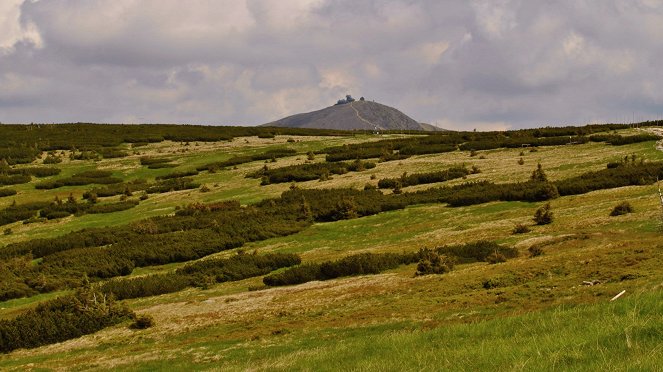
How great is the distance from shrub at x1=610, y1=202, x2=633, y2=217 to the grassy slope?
50 centimetres

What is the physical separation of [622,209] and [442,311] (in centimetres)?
1261

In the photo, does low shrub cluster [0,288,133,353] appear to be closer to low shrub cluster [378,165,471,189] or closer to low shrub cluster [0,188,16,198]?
low shrub cluster [378,165,471,189]

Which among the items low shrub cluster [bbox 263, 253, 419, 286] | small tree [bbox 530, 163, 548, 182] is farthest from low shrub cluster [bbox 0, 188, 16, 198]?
small tree [bbox 530, 163, 548, 182]

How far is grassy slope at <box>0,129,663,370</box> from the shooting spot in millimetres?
9906

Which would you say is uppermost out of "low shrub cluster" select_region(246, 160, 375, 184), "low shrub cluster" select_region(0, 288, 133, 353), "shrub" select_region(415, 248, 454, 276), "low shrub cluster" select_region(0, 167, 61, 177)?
"low shrub cluster" select_region(0, 167, 61, 177)

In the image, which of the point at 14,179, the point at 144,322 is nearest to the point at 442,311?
the point at 144,322

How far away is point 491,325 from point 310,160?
169 ft

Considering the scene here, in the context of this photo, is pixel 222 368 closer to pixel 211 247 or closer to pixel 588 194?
pixel 211 247

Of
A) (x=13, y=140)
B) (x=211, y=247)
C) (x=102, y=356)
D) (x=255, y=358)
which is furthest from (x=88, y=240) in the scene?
(x=13, y=140)

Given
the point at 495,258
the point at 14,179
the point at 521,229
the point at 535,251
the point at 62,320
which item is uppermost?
the point at 14,179

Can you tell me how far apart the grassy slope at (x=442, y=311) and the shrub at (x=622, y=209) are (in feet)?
1.64

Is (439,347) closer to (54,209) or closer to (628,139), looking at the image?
(628,139)

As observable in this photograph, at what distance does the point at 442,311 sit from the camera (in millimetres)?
16609

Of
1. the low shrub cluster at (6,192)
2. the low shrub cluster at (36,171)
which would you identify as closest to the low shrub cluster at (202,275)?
the low shrub cluster at (6,192)
